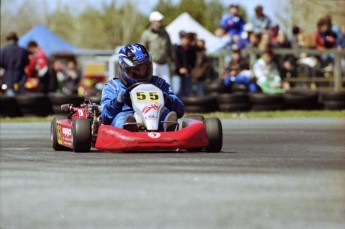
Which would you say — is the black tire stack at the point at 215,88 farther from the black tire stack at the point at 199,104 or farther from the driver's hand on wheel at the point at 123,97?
the driver's hand on wheel at the point at 123,97

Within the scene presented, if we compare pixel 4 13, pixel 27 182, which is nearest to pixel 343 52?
pixel 27 182

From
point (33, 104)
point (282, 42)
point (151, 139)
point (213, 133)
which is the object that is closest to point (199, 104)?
point (33, 104)

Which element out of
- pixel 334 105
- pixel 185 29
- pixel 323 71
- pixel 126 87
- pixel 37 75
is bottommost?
pixel 334 105

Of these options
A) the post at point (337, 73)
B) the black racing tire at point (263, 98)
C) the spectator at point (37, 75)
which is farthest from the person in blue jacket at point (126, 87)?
the spectator at point (37, 75)

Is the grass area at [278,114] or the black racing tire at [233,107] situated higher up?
the black racing tire at [233,107]

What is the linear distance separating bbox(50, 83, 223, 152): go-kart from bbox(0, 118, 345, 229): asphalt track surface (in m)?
0.11

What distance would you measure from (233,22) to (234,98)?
3.94 m

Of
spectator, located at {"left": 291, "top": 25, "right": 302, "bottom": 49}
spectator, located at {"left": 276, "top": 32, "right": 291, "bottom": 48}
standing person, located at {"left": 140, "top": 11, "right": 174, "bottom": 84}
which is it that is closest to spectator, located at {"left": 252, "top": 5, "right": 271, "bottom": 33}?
spectator, located at {"left": 276, "top": 32, "right": 291, "bottom": 48}

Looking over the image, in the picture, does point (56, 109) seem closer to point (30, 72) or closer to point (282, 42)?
point (30, 72)

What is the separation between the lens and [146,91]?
34.6 ft

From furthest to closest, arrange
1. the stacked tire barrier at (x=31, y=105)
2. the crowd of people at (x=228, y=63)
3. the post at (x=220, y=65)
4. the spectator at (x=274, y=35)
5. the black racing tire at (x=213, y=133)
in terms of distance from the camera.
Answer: the post at (x=220, y=65), the spectator at (x=274, y=35), the stacked tire barrier at (x=31, y=105), the crowd of people at (x=228, y=63), the black racing tire at (x=213, y=133)

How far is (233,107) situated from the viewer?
19.2 meters

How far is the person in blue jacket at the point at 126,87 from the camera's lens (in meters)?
10.6

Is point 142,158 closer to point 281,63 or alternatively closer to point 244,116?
point 244,116
